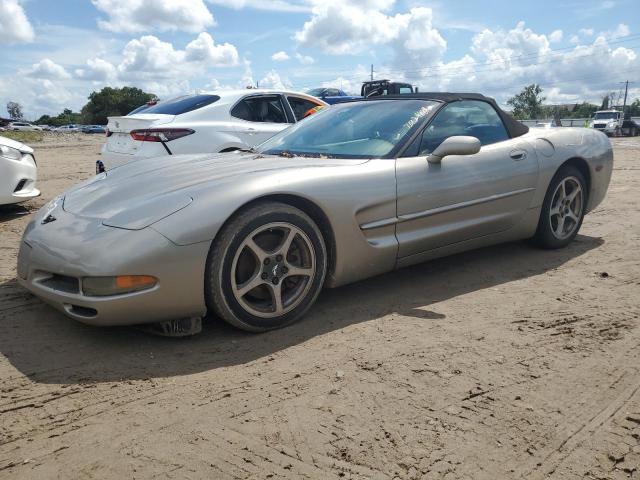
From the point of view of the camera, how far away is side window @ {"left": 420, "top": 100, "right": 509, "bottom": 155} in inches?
143

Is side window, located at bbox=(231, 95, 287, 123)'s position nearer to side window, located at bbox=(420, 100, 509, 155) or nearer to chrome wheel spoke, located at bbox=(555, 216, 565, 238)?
side window, located at bbox=(420, 100, 509, 155)

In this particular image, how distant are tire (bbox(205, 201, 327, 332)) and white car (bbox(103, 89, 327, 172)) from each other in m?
3.43

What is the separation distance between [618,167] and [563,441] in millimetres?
10399

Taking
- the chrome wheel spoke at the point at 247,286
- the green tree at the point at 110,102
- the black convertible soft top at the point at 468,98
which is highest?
the green tree at the point at 110,102

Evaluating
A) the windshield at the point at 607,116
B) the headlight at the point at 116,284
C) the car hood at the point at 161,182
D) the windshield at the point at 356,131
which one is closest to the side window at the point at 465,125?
the windshield at the point at 356,131

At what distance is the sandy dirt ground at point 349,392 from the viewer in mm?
1810

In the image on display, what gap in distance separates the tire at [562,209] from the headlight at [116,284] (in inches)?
123

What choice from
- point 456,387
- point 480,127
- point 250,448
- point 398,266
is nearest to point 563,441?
point 456,387

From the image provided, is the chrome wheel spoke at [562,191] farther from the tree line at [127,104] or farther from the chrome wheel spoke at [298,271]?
the tree line at [127,104]

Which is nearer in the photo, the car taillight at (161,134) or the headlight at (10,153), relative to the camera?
the headlight at (10,153)

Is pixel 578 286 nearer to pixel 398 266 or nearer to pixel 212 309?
pixel 398 266

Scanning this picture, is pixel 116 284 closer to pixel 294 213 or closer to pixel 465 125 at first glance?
pixel 294 213

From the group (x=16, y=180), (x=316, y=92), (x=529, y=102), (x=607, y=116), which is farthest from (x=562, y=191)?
(x=529, y=102)

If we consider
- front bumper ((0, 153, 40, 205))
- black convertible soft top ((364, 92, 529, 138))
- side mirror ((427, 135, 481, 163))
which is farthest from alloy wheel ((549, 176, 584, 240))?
front bumper ((0, 153, 40, 205))
